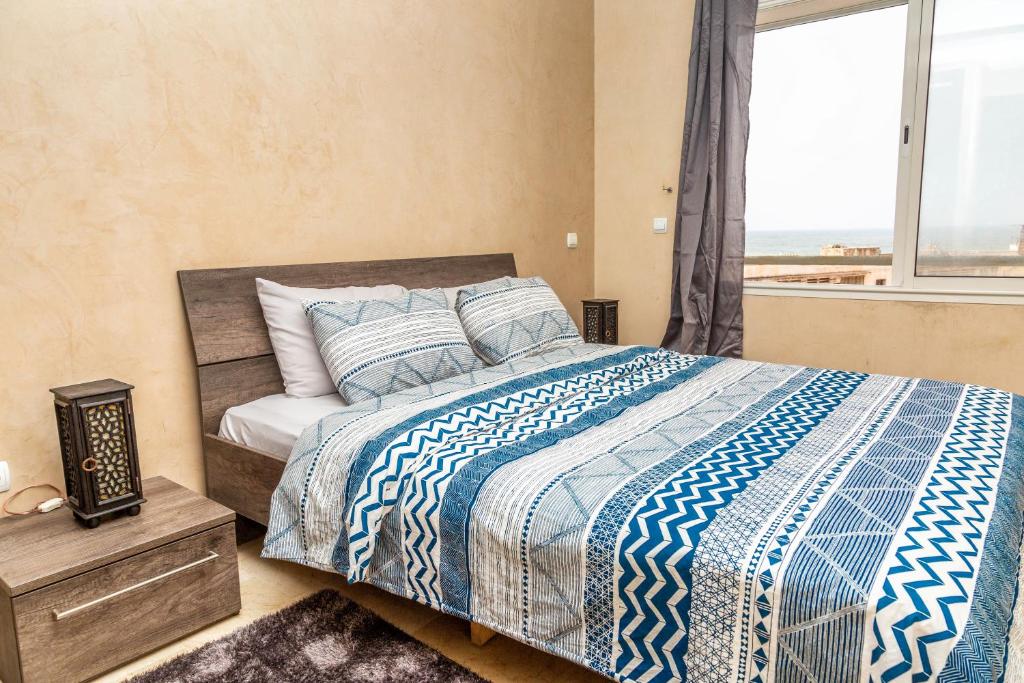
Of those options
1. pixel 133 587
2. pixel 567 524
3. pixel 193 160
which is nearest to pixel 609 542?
pixel 567 524

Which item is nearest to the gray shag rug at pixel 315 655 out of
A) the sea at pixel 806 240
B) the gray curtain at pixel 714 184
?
the gray curtain at pixel 714 184

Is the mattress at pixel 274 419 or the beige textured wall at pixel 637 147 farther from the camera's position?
the beige textured wall at pixel 637 147

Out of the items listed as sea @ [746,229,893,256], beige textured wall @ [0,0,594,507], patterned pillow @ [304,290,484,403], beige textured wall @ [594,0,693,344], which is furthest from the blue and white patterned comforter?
beige textured wall @ [594,0,693,344]

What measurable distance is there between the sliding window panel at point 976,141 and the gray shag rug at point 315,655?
9.75ft

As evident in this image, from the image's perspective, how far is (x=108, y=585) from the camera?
1.69 meters

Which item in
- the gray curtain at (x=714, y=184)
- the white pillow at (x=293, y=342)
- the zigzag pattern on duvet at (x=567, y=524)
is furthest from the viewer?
the gray curtain at (x=714, y=184)

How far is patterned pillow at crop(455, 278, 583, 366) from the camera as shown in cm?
279

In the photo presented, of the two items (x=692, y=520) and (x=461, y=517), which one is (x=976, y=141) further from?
(x=461, y=517)

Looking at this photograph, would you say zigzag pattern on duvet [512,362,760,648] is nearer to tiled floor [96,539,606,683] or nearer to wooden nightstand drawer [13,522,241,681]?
tiled floor [96,539,606,683]

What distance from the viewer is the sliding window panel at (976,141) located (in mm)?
3043

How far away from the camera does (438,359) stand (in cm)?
250

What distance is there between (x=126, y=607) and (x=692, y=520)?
4.65 feet

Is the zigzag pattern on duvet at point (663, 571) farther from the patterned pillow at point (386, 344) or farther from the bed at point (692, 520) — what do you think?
the patterned pillow at point (386, 344)

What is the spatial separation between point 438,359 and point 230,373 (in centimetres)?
73
